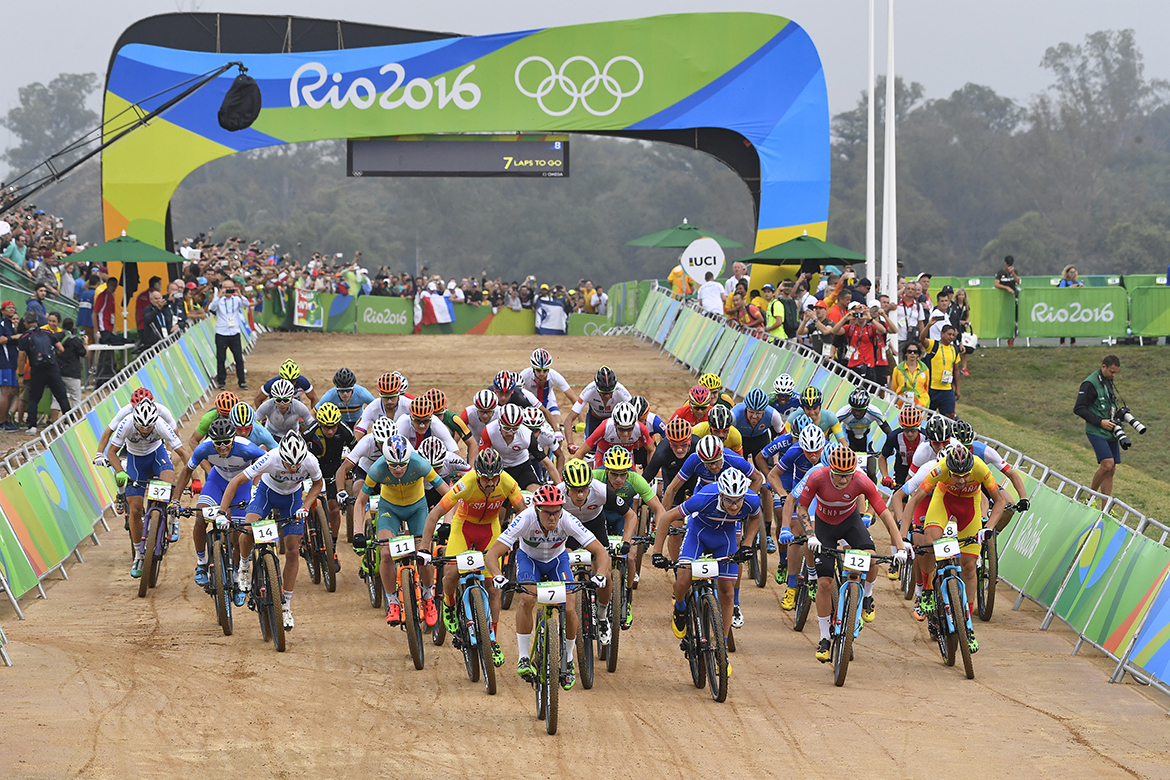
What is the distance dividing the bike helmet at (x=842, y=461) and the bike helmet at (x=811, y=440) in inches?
50.5

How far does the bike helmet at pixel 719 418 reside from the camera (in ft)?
39.2

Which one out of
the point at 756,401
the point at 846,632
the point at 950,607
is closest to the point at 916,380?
the point at 756,401

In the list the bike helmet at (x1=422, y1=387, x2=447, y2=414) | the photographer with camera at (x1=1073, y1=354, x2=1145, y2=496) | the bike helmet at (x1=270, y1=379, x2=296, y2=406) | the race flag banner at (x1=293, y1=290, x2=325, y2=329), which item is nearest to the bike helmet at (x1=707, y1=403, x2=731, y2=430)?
the bike helmet at (x1=422, y1=387, x2=447, y2=414)

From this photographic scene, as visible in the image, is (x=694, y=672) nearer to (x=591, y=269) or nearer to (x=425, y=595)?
(x=425, y=595)

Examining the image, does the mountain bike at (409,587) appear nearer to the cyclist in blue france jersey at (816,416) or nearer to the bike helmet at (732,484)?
the bike helmet at (732,484)

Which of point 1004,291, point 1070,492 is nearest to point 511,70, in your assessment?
point 1004,291

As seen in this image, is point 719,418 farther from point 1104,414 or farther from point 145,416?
point 1104,414

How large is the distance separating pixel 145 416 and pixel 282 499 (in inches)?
79.0

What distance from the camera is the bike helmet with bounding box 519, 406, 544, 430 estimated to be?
12641 millimetres

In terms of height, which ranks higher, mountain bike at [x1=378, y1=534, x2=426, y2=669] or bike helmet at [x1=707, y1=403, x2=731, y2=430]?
bike helmet at [x1=707, y1=403, x2=731, y2=430]

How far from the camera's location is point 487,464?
9.60m

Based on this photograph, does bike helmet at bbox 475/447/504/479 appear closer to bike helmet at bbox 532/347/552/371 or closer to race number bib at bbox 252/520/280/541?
race number bib at bbox 252/520/280/541

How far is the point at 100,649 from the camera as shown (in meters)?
11.1

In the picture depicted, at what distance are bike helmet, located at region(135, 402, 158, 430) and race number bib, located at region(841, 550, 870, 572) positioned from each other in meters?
6.73
